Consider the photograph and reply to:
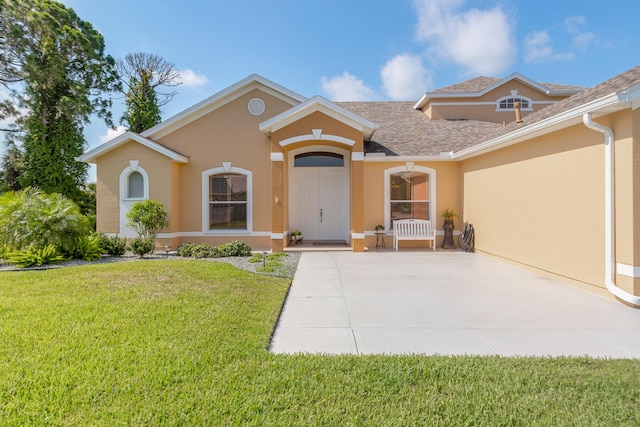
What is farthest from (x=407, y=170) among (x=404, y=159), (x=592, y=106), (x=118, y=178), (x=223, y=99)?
(x=118, y=178)

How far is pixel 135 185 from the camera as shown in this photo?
11.9m

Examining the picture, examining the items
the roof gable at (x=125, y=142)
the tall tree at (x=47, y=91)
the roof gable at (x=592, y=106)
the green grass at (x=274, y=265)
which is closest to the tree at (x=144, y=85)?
the tall tree at (x=47, y=91)

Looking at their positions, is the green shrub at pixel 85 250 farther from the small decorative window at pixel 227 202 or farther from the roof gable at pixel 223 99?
the roof gable at pixel 223 99

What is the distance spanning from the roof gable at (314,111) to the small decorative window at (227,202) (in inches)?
91.8

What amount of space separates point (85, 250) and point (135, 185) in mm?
3041

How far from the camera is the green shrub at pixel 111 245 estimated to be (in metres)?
10.6

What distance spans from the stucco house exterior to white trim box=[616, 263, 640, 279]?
188 mm

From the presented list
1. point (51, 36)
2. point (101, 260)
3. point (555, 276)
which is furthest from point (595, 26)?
point (51, 36)

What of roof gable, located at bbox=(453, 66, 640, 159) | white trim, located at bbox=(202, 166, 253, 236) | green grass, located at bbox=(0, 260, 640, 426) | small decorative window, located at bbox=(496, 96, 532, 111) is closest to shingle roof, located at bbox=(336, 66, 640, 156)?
small decorative window, located at bbox=(496, 96, 532, 111)

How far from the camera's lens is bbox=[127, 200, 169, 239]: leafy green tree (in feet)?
34.9

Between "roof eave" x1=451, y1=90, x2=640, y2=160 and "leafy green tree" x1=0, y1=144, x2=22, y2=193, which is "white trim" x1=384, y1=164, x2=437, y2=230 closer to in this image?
"roof eave" x1=451, y1=90, x2=640, y2=160

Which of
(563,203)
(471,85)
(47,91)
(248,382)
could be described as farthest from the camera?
(47,91)

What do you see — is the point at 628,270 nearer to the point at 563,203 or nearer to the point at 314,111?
the point at 563,203

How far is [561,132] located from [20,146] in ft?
83.7
